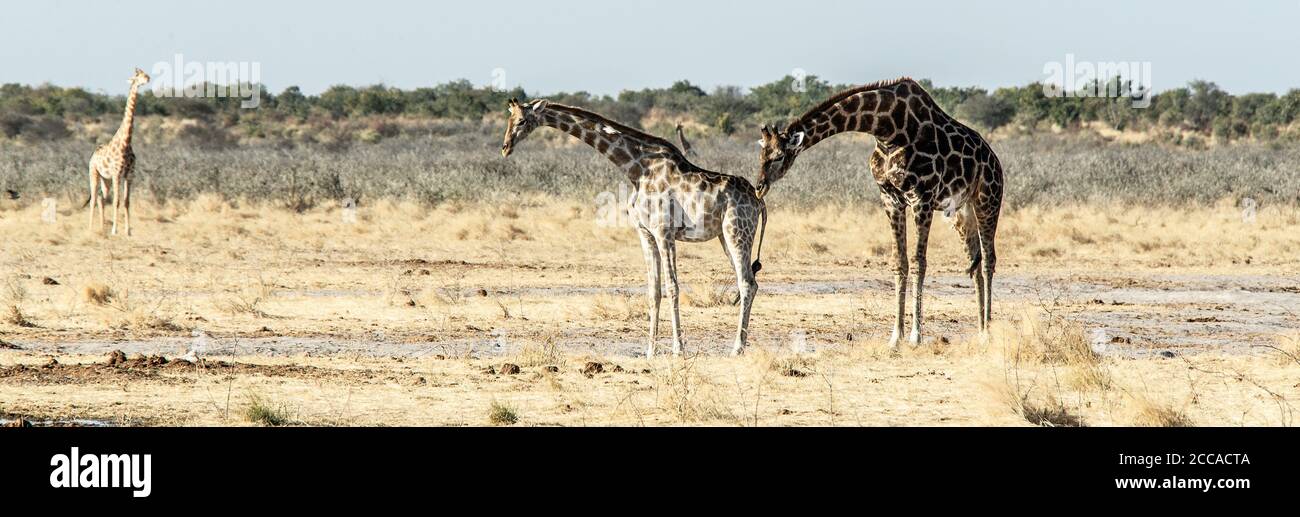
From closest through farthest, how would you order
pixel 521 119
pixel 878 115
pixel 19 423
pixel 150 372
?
pixel 19 423
pixel 150 372
pixel 521 119
pixel 878 115

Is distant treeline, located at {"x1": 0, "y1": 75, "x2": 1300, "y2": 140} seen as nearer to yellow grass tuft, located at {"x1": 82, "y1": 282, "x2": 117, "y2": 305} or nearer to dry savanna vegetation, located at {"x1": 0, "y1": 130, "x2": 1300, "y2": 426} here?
dry savanna vegetation, located at {"x1": 0, "y1": 130, "x2": 1300, "y2": 426}

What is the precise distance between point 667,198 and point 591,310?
3.73 meters

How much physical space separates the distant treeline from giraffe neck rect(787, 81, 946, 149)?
4150cm

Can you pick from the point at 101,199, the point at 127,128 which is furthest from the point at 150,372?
the point at 101,199

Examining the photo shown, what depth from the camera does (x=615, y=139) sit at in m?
11.1

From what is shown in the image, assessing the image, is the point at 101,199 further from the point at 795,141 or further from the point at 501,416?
the point at 501,416

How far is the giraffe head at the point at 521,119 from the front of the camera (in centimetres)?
1087

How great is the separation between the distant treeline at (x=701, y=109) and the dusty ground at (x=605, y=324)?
31.9 m

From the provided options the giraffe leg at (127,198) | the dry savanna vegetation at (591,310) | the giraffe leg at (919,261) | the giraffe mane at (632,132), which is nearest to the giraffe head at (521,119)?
the giraffe mane at (632,132)

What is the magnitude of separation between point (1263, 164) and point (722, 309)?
2334 centimetres

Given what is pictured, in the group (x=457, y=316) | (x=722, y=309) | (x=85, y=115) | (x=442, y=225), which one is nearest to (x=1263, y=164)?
(x=442, y=225)

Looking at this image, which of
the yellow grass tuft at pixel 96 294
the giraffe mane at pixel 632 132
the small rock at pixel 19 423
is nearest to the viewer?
the small rock at pixel 19 423

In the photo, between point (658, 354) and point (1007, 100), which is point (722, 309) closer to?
point (658, 354)

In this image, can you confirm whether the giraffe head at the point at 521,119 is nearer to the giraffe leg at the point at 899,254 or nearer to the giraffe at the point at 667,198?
the giraffe at the point at 667,198
